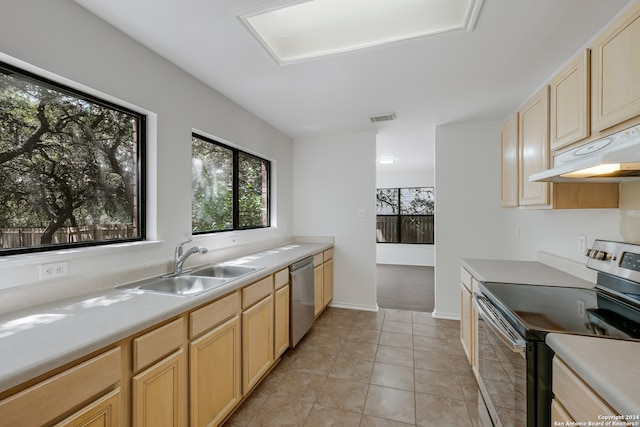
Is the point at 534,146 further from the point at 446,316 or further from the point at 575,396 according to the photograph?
the point at 446,316

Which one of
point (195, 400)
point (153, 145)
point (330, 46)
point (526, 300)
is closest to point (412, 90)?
point (330, 46)

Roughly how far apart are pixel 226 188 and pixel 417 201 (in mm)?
5357

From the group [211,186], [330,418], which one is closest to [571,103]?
[330,418]

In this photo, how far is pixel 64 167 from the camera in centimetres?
152

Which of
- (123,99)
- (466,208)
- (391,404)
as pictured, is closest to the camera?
(123,99)

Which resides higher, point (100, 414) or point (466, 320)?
point (100, 414)

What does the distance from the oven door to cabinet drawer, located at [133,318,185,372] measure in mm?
1542

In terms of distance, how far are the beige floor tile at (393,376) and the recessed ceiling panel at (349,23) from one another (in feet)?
8.28

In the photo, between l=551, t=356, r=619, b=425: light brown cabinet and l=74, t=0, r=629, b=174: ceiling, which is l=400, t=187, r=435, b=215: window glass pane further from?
l=551, t=356, r=619, b=425: light brown cabinet

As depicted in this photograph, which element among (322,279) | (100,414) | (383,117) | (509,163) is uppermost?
(383,117)

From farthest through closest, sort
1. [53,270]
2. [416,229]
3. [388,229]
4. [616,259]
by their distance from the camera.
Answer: [388,229] < [416,229] < [616,259] < [53,270]

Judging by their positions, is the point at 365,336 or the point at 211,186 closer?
the point at 211,186

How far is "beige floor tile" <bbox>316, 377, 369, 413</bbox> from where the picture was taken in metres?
1.94

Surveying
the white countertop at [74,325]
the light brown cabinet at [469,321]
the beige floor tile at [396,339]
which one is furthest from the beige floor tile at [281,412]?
the light brown cabinet at [469,321]
